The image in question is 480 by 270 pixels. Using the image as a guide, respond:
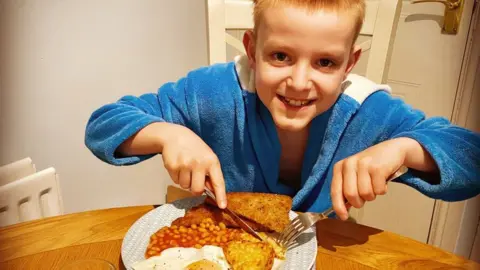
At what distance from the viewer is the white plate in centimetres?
69

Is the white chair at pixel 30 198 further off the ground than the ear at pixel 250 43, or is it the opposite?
the ear at pixel 250 43

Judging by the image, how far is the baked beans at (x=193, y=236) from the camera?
0.71 m

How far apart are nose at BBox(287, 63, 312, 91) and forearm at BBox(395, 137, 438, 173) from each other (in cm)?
20

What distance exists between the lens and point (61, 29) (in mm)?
1428

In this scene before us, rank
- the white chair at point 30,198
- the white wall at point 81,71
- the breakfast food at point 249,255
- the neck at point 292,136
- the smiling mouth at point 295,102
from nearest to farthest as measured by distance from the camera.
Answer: the breakfast food at point 249,255 → the smiling mouth at point 295,102 → the neck at point 292,136 → the white chair at point 30,198 → the white wall at point 81,71

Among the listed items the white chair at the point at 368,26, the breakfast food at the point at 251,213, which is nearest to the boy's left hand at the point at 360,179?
the breakfast food at the point at 251,213

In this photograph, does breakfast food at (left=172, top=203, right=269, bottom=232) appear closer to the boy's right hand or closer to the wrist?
the boy's right hand

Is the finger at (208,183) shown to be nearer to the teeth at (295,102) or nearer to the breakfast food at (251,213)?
the breakfast food at (251,213)

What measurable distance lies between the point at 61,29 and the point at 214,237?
102cm

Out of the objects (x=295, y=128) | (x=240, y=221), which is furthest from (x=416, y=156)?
(x=240, y=221)

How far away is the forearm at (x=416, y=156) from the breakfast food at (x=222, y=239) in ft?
0.77

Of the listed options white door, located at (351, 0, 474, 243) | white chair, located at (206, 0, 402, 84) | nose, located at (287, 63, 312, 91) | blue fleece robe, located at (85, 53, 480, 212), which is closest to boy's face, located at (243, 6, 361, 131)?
nose, located at (287, 63, 312, 91)

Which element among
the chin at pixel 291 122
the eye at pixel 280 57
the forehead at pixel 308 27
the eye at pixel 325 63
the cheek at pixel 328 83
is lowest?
the chin at pixel 291 122

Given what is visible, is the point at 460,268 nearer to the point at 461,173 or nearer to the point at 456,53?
the point at 461,173
